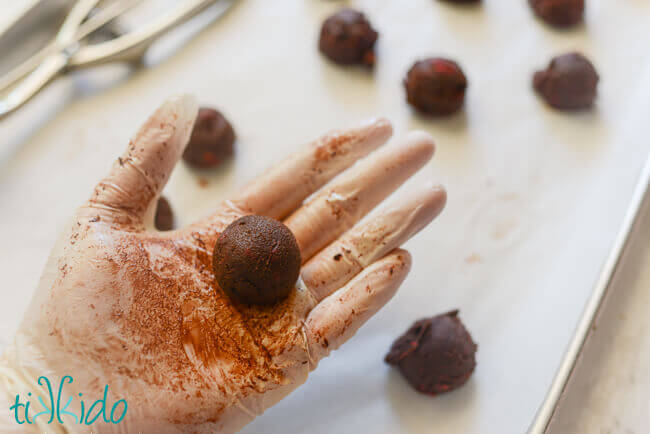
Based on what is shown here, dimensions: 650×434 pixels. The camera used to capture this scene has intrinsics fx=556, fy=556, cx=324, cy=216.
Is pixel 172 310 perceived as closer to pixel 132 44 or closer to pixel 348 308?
pixel 348 308

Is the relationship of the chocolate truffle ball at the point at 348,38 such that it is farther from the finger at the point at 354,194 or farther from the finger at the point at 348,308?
the finger at the point at 348,308

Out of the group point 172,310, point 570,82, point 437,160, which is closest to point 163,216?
point 172,310

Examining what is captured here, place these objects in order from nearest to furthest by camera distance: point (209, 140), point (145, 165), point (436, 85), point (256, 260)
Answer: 1. point (256, 260)
2. point (145, 165)
3. point (209, 140)
4. point (436, 85)

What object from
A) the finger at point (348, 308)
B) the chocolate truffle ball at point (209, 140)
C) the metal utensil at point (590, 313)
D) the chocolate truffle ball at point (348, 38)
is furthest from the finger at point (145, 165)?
the metal utensil at point (590, 313)

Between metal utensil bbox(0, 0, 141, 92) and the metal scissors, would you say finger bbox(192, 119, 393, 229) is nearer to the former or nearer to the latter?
the metal scissors

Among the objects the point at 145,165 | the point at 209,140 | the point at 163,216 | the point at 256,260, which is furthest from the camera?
the point at 209,140

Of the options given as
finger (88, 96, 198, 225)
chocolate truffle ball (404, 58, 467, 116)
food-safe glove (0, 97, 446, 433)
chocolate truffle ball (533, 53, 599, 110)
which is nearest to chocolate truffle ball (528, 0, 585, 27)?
chocolate truffle ball (533, 53, 599, 110)

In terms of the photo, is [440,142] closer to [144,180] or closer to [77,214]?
[144,180]
